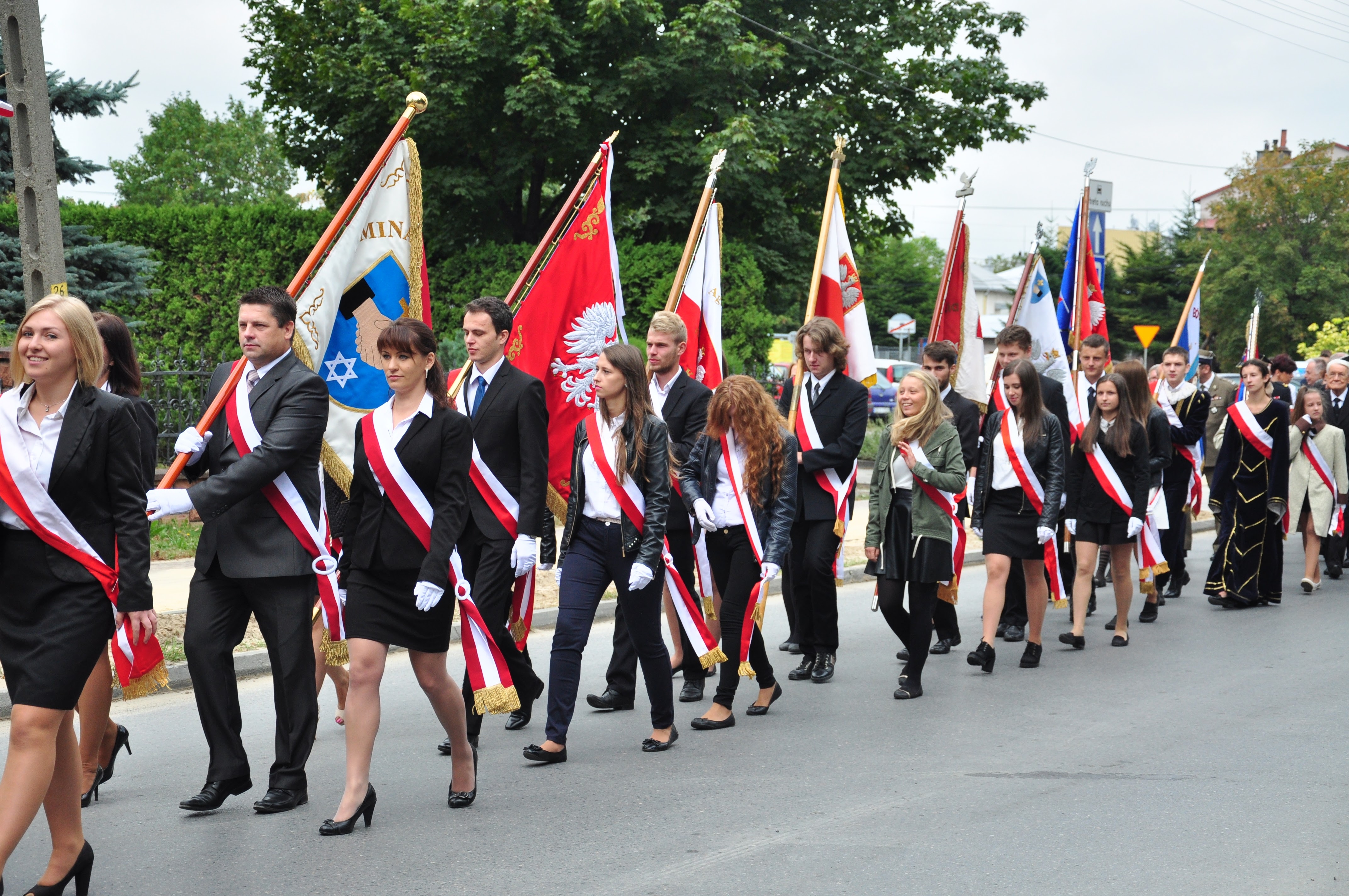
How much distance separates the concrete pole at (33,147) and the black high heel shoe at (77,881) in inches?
197

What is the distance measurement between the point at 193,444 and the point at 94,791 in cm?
145

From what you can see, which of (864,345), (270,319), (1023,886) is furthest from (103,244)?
(1023,886)

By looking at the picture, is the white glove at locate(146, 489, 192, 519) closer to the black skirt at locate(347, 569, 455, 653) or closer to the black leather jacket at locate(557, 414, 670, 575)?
the black skirt at locate(347, 569, 455, 653)

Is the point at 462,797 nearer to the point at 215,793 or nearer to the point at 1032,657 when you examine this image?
Answer: the point at 215,793

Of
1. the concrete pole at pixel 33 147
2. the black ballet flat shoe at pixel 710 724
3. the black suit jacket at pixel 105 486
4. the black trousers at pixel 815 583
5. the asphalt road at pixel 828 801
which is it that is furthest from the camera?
the concrete pole at pixel 33 147

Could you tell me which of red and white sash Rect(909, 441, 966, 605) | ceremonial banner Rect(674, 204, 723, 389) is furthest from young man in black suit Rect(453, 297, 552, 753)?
ceremonial banner Rect(674, 204, 723, 389)

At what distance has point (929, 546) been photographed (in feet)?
23.6

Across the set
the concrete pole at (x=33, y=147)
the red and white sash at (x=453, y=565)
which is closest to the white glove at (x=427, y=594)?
the red and white sash at (x=453, y=565)

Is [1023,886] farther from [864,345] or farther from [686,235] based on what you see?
[686,235]

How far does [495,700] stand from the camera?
5.11 meters

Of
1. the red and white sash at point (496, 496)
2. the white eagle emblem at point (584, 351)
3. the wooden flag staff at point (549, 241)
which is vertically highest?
the wooden flag staff at point (549, 241)

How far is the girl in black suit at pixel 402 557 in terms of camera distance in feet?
15.4

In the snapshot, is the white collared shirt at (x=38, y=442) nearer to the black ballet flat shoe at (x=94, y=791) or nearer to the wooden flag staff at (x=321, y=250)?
the wooden flag staff at (x=321, y=250)

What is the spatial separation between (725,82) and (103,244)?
1024cm
